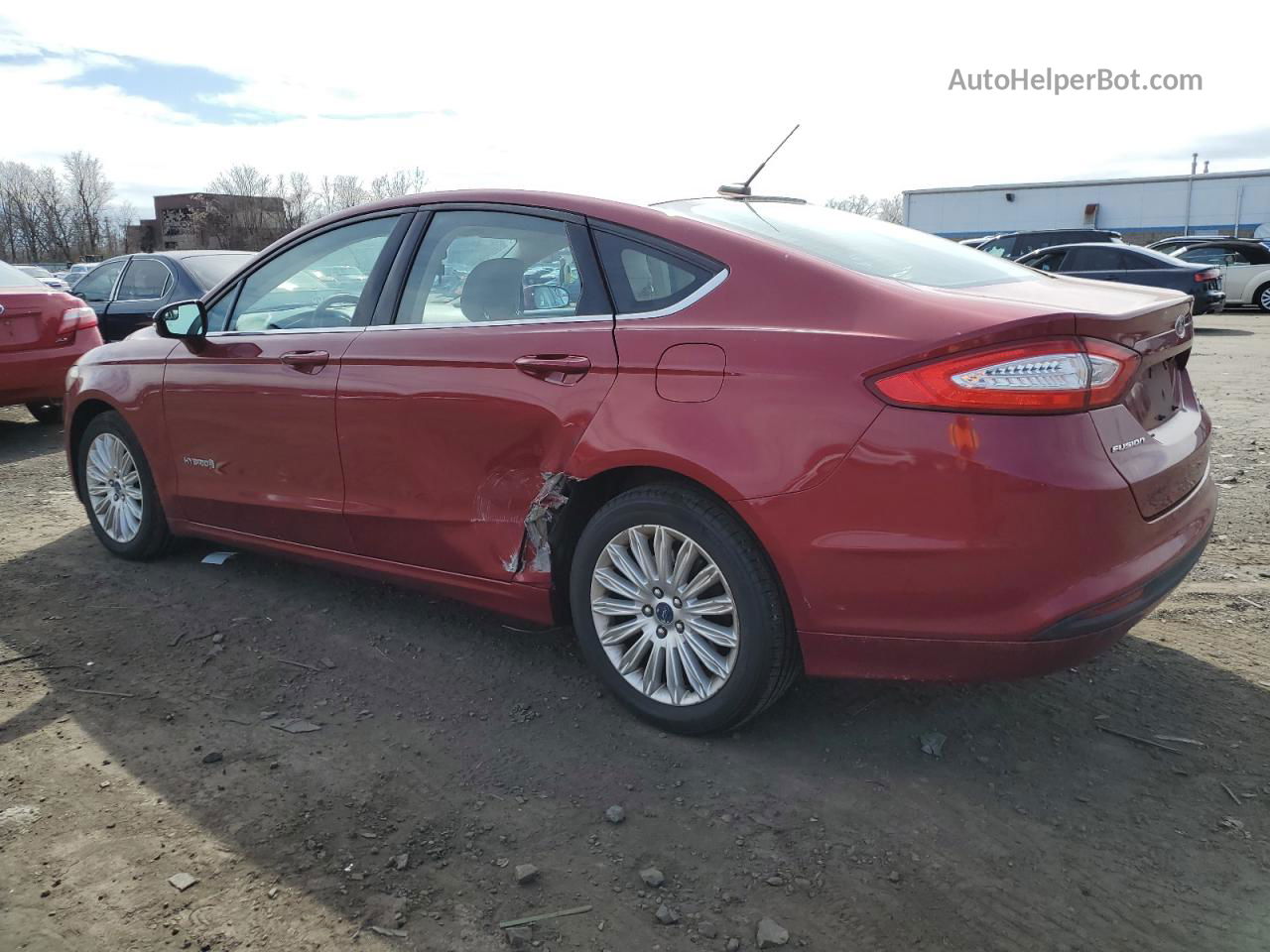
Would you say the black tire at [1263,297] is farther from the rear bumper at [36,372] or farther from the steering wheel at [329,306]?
the steering wheel at [329,306]

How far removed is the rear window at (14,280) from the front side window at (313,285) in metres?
4.90

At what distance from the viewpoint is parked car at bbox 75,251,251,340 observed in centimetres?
935

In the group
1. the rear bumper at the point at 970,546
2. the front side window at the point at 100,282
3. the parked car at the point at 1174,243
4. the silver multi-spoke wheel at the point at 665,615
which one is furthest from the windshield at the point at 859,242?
the parked car at the point at 1174,243

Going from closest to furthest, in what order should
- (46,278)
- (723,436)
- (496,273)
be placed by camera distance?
1. (723,436)
2. (496,273)
3. (46,278)

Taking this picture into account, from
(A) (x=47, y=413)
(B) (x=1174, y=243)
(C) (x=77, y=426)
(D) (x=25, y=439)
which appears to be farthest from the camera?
(B) (x=1174, y=243)

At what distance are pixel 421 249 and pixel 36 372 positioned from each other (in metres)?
5.65

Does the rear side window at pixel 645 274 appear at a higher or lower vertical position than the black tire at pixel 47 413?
higher

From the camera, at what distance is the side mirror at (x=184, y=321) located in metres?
4.44

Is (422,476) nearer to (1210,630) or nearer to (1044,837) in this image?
(1044,837)

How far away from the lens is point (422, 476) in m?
3.57

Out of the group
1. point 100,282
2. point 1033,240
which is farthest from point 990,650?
point 1033,240

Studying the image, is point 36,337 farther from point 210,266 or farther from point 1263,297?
point 1263,297

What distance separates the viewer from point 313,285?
415cm

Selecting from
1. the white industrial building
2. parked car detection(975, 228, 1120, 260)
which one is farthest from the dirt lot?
the white industrial building
